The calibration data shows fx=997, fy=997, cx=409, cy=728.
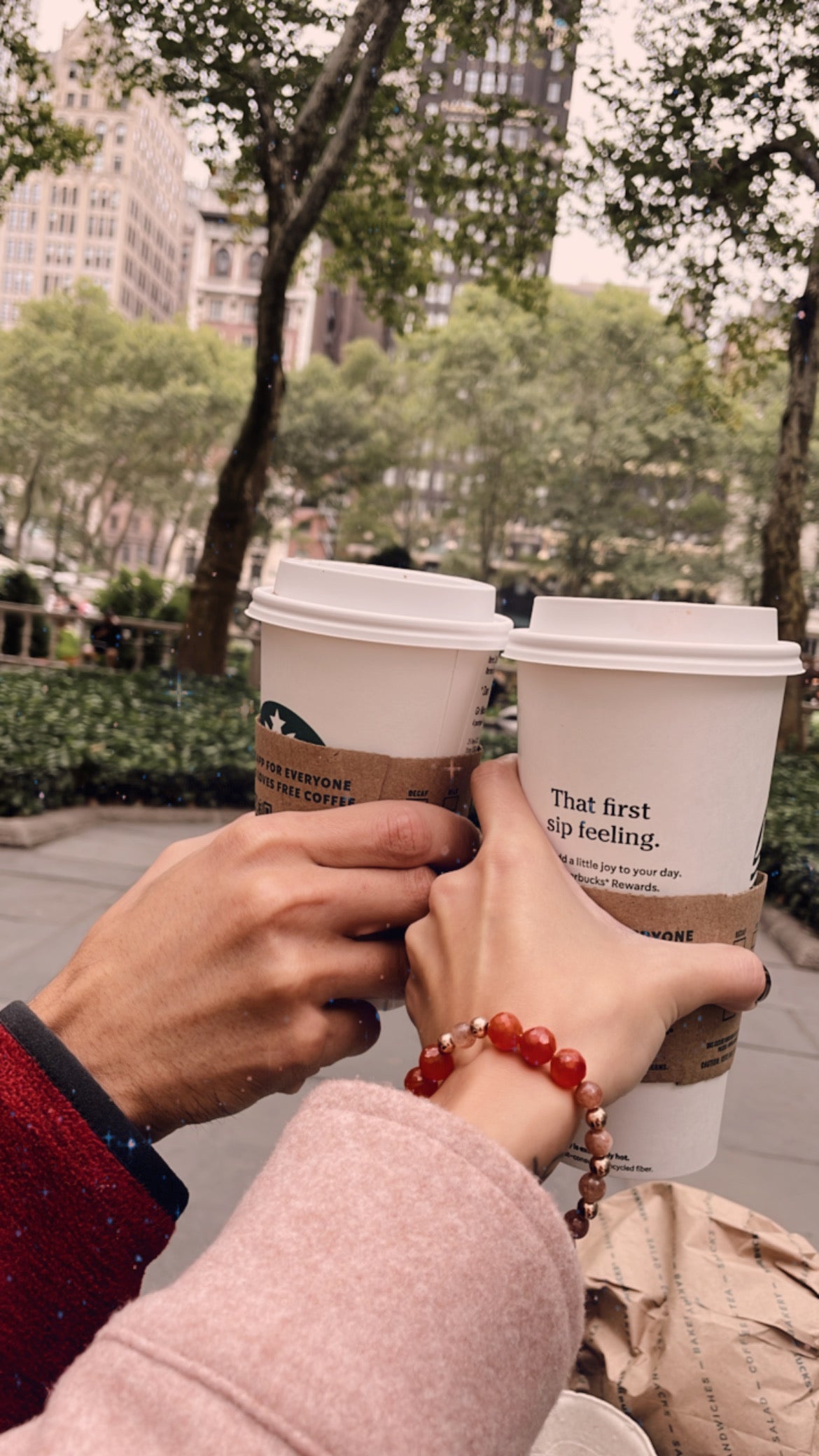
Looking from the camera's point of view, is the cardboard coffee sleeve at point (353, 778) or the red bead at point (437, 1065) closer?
the red bead at point (437, 1065)

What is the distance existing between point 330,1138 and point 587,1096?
0.19 metres

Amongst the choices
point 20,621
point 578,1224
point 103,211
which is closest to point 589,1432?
point 578,1224

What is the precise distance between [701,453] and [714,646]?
18705mm

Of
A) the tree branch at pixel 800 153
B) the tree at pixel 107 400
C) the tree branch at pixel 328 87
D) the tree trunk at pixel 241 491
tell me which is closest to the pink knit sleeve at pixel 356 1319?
the tree branch at pixel 800 153

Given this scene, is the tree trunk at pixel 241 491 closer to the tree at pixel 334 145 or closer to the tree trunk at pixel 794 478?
the tree at pixel 334 145

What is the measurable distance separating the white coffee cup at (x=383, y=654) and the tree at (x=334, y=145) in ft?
21.3

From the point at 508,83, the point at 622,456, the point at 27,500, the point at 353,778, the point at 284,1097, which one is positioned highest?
the point at 508,83

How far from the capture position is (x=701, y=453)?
59.6ft

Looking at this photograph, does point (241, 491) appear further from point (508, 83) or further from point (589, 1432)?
point (589, 1432)

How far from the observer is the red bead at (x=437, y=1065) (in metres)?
0.72

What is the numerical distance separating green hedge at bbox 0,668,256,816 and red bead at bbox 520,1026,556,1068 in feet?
15.5

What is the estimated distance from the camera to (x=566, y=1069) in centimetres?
67

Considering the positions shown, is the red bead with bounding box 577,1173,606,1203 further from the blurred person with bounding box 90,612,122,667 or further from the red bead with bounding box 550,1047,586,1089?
the blurred person with bounding box 90,612,122,667

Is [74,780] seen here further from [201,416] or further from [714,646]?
[201,416]
